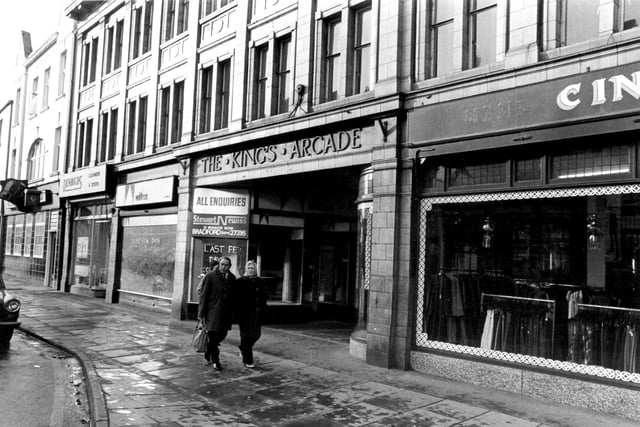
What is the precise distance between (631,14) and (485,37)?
217 cm

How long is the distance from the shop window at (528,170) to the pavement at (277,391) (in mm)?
3054

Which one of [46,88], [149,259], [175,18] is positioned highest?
[46,88]

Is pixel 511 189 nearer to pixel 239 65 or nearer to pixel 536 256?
pixel 536 256

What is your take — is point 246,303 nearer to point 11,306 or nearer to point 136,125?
point 11,306

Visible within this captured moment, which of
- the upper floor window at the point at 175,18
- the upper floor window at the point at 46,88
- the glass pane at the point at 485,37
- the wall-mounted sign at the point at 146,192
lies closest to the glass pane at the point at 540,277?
the glass pane at the point at 485,37

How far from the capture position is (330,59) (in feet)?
37.6

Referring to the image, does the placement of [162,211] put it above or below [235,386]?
above

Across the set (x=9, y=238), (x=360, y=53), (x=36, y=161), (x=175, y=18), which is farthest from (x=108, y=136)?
(x=9, y=238)

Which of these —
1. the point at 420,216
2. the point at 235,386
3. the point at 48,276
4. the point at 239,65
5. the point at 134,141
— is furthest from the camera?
the point at 48,276

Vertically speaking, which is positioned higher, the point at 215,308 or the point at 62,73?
the point at 62,73

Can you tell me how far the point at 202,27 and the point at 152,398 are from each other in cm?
1160

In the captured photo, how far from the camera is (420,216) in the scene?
903 centimetres

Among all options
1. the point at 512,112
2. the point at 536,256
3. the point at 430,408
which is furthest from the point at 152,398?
the point at 512,112

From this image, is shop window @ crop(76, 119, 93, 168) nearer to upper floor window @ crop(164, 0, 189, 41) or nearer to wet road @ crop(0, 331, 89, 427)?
upper floor window @ crop(164, 0, 189, 41)
